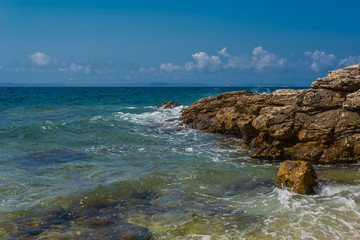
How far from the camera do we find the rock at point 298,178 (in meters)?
8.67

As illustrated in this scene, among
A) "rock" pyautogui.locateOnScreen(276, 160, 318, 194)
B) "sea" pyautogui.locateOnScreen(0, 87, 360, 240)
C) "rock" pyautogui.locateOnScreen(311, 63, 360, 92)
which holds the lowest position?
"sea" pyautogui.locateOnScreen(0, 87, 360, 240)

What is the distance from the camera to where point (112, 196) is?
8.85 m

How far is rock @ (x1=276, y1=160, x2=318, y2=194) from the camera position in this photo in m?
8.67

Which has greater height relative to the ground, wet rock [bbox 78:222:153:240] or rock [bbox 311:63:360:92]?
rock [bbox 311:63:360:92]

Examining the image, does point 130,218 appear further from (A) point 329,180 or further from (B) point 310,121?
(B) point 310,121

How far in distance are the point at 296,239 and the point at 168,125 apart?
1763cm

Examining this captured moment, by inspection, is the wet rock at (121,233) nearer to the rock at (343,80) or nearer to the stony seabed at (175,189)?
the stony seabed at (175,189)

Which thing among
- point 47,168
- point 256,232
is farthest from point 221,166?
point 47,168

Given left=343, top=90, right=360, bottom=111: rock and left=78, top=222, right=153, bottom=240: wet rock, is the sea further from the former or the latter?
left=343, top=90, right=360, bottom=111: rock

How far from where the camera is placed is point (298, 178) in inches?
345

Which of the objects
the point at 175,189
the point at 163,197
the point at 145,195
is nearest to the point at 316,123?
the point at 175,189

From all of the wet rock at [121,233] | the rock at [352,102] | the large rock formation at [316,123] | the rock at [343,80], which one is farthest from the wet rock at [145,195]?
the rock at [343,80]

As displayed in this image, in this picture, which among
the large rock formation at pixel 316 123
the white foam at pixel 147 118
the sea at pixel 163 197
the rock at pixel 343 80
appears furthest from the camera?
the white foam at pixel 147 118

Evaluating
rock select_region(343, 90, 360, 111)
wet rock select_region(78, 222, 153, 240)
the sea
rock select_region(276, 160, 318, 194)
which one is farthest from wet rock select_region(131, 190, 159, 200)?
rock select_region(343, 90, 360, 111)
